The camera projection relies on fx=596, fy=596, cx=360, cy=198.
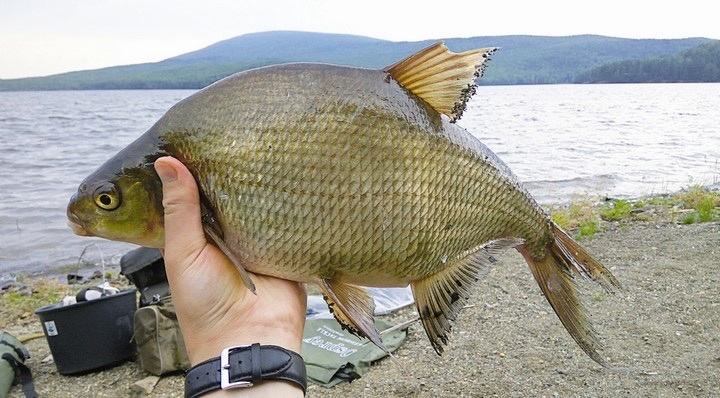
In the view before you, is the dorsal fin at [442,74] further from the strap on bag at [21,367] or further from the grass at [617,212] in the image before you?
the grass at [617,212]

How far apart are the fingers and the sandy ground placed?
3431mm

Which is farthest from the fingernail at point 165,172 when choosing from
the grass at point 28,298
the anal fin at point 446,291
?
the grass at point 28,298

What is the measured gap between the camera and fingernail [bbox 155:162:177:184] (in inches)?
81.7

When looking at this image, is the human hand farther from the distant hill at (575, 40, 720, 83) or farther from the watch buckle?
the distant hill at (575, 40, 720, 83)

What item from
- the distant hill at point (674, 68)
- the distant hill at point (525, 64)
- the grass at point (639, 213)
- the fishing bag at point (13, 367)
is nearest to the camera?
the fishing bag at point (13, 367)

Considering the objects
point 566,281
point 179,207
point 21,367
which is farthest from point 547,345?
point 21,367

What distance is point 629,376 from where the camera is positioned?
16.8 ft

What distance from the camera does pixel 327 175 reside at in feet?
6.77

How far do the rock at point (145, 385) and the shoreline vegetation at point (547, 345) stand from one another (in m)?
0.02

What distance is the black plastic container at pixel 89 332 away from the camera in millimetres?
5824

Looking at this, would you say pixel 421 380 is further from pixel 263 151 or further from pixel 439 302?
pixel 263 151

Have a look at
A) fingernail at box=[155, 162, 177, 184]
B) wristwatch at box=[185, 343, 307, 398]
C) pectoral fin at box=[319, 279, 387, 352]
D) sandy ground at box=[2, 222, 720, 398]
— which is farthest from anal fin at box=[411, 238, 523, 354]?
sandy ground at box=[2, 222, 720, 398]

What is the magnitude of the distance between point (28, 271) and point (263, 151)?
1101cm

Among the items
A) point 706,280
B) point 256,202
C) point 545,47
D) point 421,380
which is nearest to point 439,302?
point 256,202
